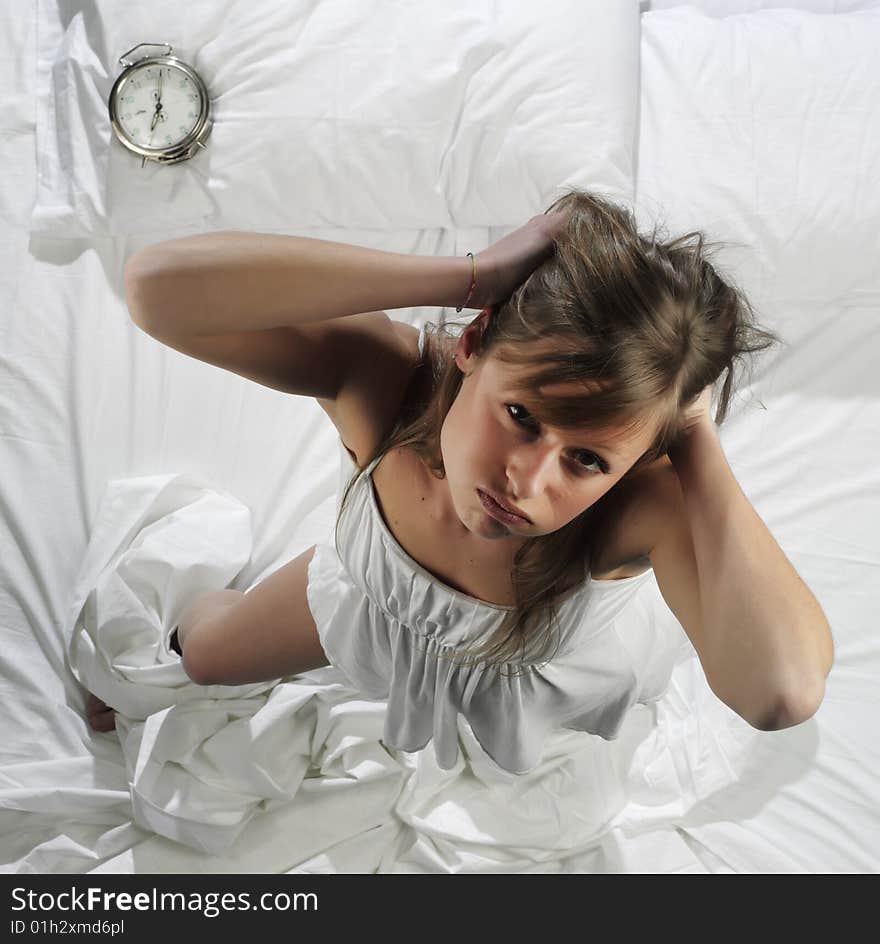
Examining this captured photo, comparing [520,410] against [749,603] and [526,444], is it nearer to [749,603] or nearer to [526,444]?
[526,444]

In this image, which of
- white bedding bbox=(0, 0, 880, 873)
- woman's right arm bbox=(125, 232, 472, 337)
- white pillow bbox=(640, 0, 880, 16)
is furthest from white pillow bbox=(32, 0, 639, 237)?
woman's right arm bbox=(125, 232, 472, 337)

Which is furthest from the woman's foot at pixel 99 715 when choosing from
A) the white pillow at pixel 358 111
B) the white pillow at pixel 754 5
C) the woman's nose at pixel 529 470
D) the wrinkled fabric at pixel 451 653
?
the white pillow at pixel 754 5

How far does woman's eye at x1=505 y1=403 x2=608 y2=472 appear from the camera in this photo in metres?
0.75

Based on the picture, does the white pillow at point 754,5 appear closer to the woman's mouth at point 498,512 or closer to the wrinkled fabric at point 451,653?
the wrinkled fabric at point 451,653

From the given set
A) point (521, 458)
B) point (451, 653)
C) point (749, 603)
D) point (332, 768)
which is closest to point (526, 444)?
point (521, 458)

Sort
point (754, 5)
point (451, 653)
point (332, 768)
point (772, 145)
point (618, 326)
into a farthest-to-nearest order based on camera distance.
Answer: point (754, 5)
point (772, 145)
point (332, 768)
point (451, 653)
point (618, 326)

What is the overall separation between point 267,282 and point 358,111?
2.02ft

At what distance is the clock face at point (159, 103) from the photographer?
4.26 ft

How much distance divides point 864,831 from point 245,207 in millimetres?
1183

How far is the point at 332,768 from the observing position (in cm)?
125

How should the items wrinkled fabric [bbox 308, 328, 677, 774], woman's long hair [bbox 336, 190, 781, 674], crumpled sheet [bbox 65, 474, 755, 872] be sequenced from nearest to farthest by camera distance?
woman's long hair [bbox 336, 190, 781, 674]
wrinkled fabric [bbox 308, 328, 677, 774]
crumpled sheet [bbox 65, 474, 755, 872]

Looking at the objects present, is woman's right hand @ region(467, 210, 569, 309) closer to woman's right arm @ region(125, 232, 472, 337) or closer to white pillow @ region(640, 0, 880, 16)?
woman's right arm @ region(125, 232, 472, 337)

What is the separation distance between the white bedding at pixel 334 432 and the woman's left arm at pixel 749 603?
34 centimetres

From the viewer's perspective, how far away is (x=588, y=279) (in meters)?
0.74
